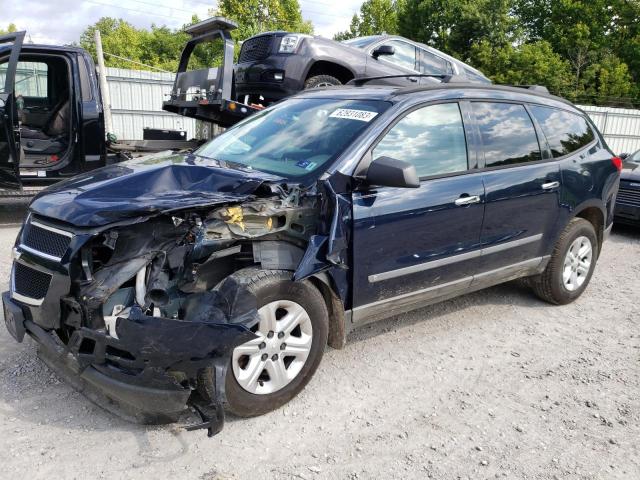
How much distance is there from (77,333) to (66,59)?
569 cm

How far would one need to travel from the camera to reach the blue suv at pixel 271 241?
2.74m

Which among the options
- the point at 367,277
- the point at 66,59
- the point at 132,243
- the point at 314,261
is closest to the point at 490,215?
the point at 367,277

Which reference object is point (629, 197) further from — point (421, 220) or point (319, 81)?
point (421, 220)

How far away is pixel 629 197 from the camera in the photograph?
8211mm

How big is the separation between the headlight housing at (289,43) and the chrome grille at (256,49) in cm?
28

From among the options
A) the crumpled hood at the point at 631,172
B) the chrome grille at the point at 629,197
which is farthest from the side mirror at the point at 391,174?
the crumpled hood at the point at 631,172

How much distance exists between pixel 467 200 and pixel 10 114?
5652 millimetres

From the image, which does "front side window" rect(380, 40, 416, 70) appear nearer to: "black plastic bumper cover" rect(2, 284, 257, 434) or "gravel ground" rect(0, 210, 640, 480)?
"gravel ground" rect(0, 210, 640, 480)

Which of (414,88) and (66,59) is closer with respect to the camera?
(414,88)

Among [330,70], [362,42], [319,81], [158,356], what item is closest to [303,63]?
[319,81]

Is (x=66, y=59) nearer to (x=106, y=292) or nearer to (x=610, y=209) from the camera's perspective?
(x=106, y=292)

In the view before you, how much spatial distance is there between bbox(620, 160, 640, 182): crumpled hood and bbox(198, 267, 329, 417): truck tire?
6995 mm

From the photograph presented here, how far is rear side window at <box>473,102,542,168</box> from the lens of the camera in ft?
13.6

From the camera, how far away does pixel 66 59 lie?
721 centimetres
